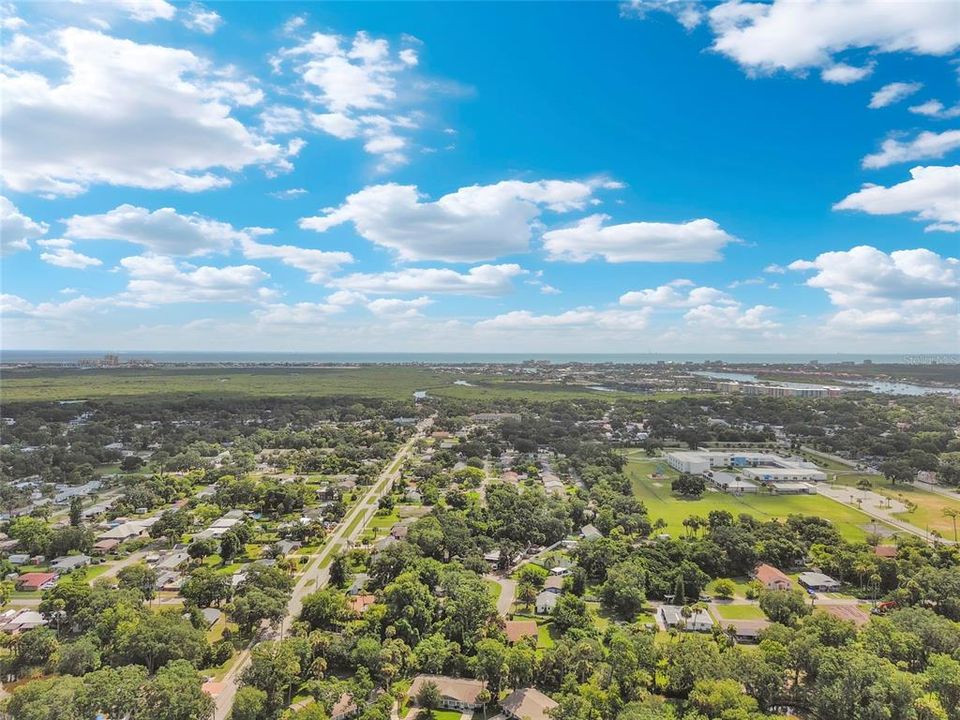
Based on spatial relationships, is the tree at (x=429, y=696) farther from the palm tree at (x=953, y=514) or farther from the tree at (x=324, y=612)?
the palm tree at (x=953, y=514)

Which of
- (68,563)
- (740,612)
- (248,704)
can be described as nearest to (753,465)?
(740,612)

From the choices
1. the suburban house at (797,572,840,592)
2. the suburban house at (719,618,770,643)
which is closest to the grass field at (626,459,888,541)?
the suburban house at (797,572,840,592)

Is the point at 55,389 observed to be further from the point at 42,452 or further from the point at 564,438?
the point at 564,438

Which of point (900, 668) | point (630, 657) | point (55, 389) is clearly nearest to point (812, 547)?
point (900, 668)

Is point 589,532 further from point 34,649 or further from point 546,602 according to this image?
point 34,649

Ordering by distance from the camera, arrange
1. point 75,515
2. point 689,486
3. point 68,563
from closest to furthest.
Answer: point 68,563
point 75,515
point 689,486
